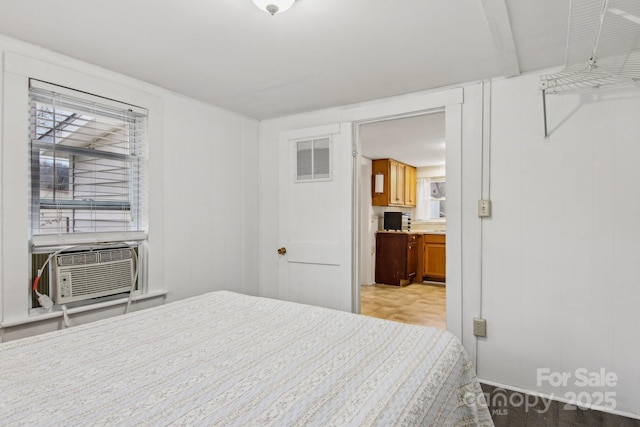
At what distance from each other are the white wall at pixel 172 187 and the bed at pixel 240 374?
785mm

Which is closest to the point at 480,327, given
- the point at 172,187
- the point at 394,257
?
the point at 172,187

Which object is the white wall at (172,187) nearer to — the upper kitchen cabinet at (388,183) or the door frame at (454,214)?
the door frame at (454,214)

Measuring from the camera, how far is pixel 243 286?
3412 mm

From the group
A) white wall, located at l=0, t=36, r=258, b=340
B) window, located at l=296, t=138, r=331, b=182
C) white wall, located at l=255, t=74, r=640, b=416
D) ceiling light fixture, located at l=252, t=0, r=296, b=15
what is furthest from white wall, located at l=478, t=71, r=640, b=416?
white wall, located at l=0, t=36, r=258, b=340

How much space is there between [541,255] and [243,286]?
8.32 ft

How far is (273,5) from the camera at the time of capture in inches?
60.9

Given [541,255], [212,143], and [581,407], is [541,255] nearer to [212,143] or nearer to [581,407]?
[581,407]

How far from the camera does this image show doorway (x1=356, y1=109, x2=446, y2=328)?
397cm

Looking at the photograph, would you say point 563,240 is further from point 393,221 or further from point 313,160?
point 393,221

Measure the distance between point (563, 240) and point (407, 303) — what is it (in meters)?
2.77

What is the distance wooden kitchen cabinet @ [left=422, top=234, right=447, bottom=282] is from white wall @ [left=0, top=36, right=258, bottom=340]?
3711 millimetres

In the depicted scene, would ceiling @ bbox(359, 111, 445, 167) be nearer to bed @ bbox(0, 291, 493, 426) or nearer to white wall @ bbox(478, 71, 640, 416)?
white wall @ bbox(478, 71, 640, 416)

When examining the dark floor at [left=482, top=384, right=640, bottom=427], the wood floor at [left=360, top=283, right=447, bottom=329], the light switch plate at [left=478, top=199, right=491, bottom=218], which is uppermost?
the light switch plate at [left=478, top=199, right=491, bottom=218]

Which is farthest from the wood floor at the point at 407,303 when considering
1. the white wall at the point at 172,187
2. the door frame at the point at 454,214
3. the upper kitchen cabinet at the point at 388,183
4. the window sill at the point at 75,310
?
the window sill at the point at 75,310
